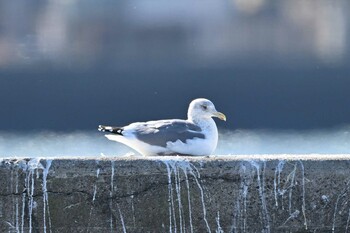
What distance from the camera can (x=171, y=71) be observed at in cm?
2178

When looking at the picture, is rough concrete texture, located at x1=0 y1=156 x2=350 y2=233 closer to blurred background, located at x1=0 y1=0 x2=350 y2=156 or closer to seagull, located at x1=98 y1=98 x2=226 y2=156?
seagull, located at x1=98 y1=98 x2=226 y2=156

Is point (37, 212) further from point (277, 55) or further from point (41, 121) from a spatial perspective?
point (277, 55)

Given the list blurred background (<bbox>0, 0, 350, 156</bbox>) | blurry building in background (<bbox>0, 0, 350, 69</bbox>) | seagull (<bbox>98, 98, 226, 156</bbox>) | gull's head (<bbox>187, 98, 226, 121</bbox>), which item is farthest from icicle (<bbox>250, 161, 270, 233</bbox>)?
blurry building in background (<bbox>0, 0, 350, 69</bbox>)

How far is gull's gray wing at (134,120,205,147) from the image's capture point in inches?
275

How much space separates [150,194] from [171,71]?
15.8m

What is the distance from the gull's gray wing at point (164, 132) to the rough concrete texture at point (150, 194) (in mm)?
986

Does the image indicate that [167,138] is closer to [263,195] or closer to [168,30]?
[263,195]

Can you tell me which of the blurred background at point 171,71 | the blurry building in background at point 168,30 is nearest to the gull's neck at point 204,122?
the blurred background at point 171,71

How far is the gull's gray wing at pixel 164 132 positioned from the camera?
22.9 ft

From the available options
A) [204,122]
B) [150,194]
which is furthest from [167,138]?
[150,194]

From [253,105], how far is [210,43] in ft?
18.1

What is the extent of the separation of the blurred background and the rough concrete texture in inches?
267

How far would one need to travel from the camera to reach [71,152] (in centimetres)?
1313

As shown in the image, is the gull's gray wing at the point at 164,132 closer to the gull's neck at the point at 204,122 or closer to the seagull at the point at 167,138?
the seagull at the point at 167,138
